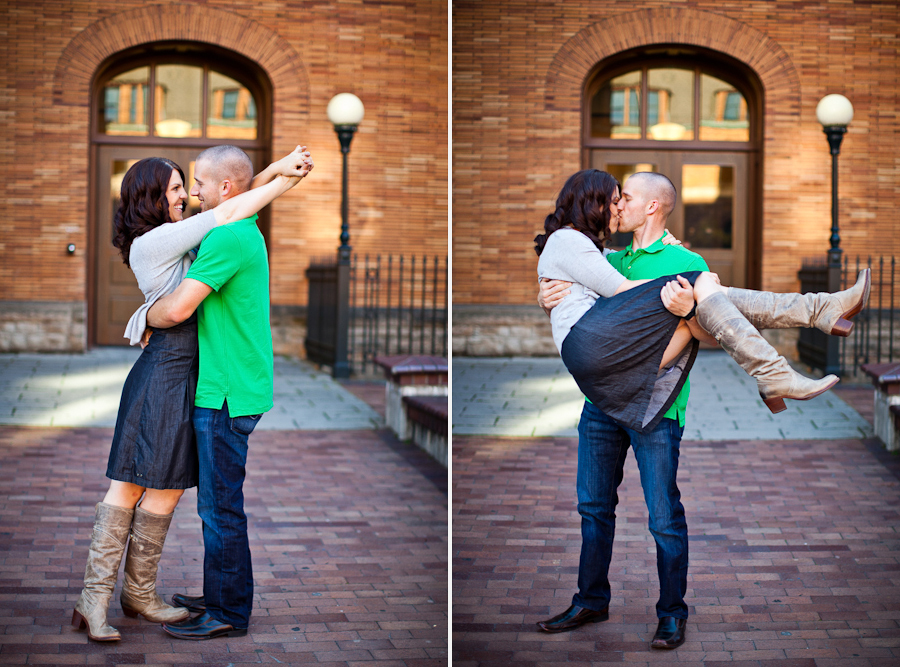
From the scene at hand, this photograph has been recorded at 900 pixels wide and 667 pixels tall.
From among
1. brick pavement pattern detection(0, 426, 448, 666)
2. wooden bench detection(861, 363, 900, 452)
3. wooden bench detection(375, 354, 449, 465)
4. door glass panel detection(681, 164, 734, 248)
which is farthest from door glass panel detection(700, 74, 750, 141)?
brick pavement pattern detection(0, 426, 448, 666)

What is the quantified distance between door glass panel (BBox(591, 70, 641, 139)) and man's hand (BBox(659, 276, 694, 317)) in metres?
9.34

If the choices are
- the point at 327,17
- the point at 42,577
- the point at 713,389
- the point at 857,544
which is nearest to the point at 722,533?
the point at 857,544

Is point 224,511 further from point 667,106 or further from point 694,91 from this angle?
point 694,91

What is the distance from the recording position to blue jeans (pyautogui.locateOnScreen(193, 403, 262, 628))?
126 inches

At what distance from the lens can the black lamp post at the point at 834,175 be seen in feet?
32.1

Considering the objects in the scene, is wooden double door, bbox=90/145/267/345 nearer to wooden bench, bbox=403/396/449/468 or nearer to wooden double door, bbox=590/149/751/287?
wooden double door, bbox=590/149/751/287

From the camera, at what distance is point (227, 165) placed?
3.18 m

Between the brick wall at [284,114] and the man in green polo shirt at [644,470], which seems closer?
the man in green polo shirt at [644,470]

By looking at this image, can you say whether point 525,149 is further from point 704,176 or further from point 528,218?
point 704,176

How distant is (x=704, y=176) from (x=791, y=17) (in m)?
2.11

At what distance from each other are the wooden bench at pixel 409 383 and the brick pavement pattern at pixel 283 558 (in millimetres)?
290

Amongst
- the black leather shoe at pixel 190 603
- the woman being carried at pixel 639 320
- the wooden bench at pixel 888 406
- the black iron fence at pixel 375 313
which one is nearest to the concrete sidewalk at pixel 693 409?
the wooden bench at pixel 888 406

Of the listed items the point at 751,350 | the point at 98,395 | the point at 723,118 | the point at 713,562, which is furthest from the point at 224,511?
the point at 723,118

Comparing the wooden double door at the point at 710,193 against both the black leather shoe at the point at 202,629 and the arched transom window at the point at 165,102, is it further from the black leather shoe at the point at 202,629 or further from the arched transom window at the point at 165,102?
the black leather shoe at the point at 202,629
